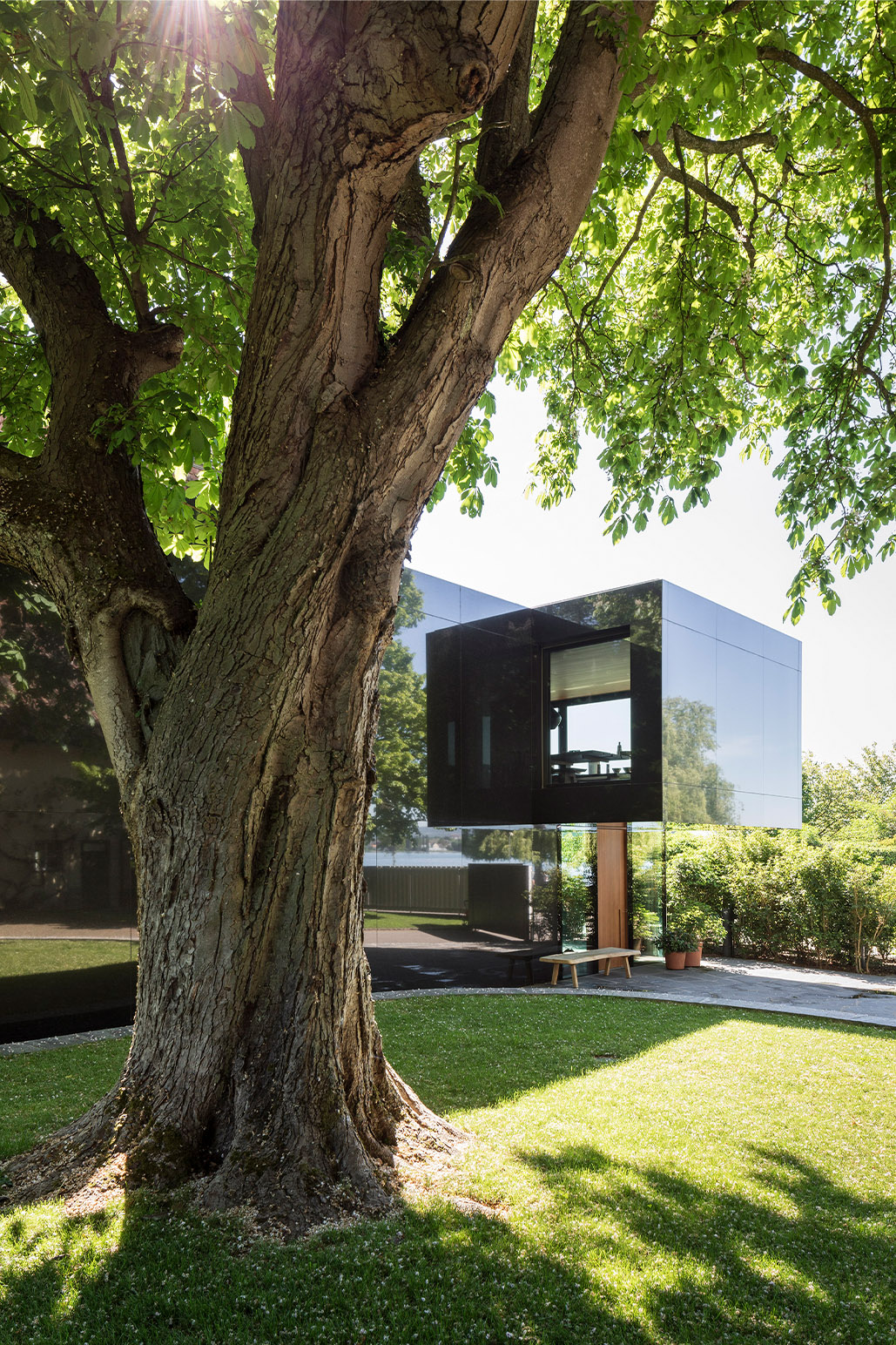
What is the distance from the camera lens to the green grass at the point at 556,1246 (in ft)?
10.0

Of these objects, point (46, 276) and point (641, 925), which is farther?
point (641, 925)

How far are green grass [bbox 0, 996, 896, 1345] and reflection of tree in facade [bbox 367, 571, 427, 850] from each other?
5.59m

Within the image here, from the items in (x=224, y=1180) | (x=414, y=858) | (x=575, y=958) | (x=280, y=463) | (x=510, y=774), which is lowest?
(x=575, y=958)

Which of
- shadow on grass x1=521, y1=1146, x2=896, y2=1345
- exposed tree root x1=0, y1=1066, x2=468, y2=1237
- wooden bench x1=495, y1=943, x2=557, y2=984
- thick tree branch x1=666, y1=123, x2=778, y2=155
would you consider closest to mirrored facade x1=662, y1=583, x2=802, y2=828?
wooden bench x1=495, y1=943, x2=557, y2=984

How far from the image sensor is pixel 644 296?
8969mm

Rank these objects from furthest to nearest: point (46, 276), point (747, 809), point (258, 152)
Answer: point (747, 809)
point (46, 276)
point (258, 152)

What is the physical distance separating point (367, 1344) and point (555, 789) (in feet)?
41.4

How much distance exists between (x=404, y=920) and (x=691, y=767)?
6.22m

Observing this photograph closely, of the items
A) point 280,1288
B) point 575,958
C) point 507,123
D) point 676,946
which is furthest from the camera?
point 676,946

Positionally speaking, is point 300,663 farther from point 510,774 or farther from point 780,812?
point 780,812

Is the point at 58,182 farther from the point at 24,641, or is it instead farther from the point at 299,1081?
the point at 299,1081

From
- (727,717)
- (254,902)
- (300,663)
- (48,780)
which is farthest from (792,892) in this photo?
(300,663)

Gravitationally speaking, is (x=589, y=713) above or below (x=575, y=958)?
above

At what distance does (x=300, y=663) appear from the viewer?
3863 mm
